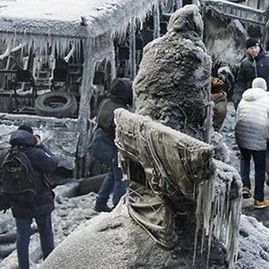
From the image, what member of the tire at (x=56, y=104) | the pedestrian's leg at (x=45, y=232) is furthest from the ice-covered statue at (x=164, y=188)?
the tire at (x=56, y=104)

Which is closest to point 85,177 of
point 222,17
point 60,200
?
point 60,200

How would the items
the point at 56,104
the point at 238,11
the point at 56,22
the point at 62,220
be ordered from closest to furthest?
the point at 62,220
the point at 56,22
the point at 56,104
the point at 238,11

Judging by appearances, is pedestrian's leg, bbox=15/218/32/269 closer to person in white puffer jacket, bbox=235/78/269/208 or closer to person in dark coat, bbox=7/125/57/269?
person in dark coat, bbox=7/125/57/269

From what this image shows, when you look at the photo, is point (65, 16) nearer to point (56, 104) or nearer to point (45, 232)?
point (56, 104)

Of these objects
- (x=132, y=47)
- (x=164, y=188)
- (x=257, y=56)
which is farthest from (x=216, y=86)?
(x=164, y=188)

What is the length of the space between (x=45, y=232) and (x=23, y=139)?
3.42 ft

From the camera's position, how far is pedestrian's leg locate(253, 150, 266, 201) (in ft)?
28.6

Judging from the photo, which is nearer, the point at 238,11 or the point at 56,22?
the point at 56,22

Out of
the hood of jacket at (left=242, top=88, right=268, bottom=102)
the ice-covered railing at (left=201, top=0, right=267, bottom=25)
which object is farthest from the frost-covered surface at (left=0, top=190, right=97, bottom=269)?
the ice-covered railing at (left=201, top=0, right=267, bottom=25)

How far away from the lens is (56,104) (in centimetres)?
1164

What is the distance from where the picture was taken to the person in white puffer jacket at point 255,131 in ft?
26.7

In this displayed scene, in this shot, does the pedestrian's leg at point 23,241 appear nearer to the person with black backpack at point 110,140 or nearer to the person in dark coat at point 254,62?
the person with black backpack at point 110,140

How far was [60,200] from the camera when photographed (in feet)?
30.2

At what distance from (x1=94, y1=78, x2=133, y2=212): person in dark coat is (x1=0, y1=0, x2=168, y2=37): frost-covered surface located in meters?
2.17
